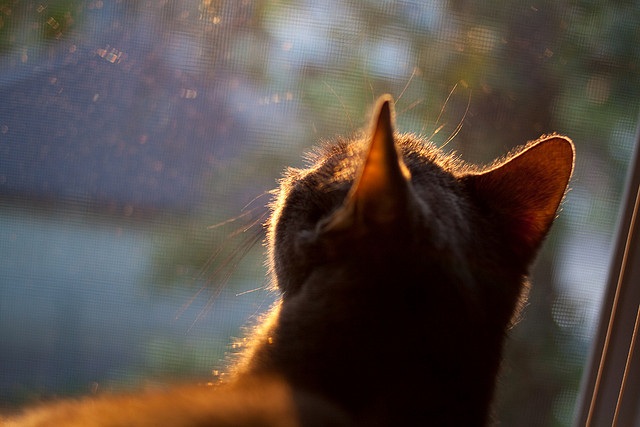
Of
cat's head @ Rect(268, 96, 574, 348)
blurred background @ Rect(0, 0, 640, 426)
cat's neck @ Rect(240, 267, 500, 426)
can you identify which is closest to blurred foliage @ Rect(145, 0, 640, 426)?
blurred background @ Rect(0, 0, 640, 426)

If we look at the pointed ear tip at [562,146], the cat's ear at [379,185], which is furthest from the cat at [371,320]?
the pointed ear tip at [562,146]

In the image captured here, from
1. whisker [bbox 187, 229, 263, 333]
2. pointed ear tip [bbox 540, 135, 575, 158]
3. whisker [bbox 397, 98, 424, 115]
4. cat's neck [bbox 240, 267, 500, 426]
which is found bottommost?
cat's neck [bbox 240, 267, 500, 426]

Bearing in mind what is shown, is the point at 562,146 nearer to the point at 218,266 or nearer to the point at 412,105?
the point at 412,105

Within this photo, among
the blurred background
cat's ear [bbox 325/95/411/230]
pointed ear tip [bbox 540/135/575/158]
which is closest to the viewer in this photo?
cat's ear [bbox 325/95/411/230]

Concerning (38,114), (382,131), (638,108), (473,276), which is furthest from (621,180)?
(38,114)

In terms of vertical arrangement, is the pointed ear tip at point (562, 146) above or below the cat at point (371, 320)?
above

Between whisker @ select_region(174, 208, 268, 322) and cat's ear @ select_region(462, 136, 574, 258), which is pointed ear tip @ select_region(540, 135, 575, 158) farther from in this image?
whisker @ select_region(174, 208, 268, 322)

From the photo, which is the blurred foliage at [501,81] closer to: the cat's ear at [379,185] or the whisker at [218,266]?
the whisker at [218,266]
